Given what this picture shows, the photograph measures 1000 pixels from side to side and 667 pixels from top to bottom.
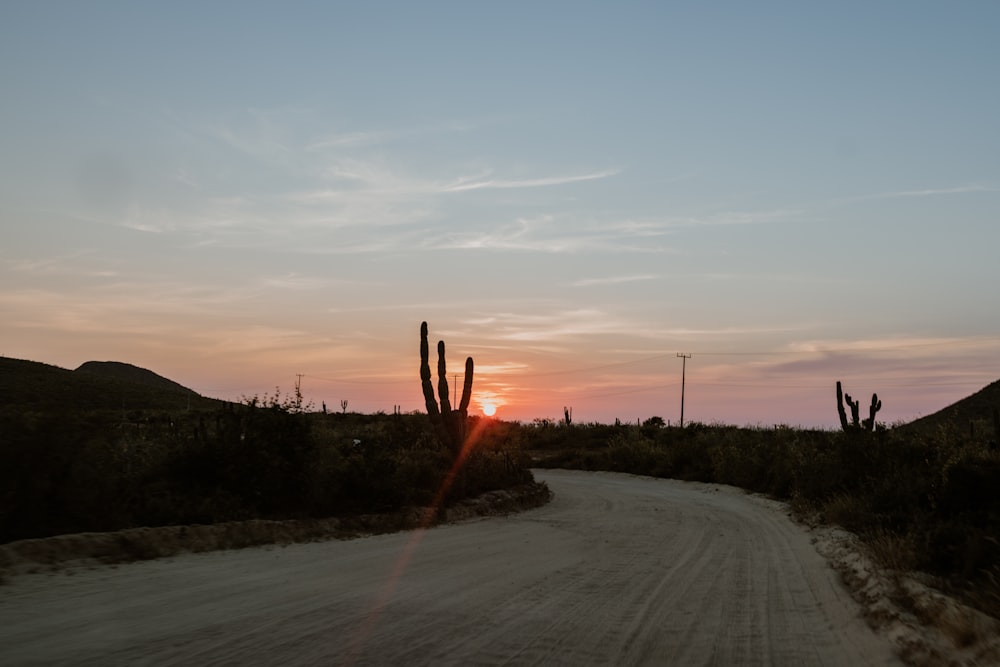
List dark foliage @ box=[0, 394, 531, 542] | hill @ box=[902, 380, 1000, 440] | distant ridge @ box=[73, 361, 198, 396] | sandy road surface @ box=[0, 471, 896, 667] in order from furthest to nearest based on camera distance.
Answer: distant ridge @ box=[73, 361, 198, 396], hill @ box=[902, 380, 1000, 440], dark foliage @ box=[0, 394, 531, 542], sandy road surface @ box=[0, 471, 896, 667]

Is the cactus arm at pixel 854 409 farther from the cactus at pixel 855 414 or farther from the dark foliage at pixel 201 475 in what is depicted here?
the dark foliage at pixel 201 475

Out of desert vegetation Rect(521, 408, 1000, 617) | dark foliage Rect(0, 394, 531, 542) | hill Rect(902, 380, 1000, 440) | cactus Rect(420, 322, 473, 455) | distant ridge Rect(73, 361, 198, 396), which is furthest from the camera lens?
distant ridge Rect(73, 361, 198, 396)

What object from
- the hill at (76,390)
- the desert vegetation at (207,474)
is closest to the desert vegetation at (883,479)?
the desert vegetation at (207,474)

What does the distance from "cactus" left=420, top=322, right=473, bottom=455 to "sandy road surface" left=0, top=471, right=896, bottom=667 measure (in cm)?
996

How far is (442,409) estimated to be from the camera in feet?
89.2

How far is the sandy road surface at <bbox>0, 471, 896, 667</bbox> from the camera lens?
7.94 meters

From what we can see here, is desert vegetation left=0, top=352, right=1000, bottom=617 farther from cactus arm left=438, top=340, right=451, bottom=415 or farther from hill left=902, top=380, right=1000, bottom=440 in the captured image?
hill left=902, top=380, right=1000, bottom=440

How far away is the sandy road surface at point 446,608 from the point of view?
7.94m

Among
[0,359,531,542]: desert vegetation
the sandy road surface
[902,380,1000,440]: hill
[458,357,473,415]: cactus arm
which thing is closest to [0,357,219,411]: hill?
[458,357,473,415]: cactus arm

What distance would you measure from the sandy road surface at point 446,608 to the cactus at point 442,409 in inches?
392

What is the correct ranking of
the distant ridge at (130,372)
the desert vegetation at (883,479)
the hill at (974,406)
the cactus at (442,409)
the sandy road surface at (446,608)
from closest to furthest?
1. the sandy road surface at (446,608)
2. the desert vegetation at (883,479)
3. the cactus at (442,409)
4. the hill at (974,406)
5. the distant ridge at (130,372)

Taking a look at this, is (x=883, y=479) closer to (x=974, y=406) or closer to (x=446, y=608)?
(x=446, y=608)

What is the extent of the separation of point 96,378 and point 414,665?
82.0 m

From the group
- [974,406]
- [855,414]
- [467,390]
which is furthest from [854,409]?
[974,406]
